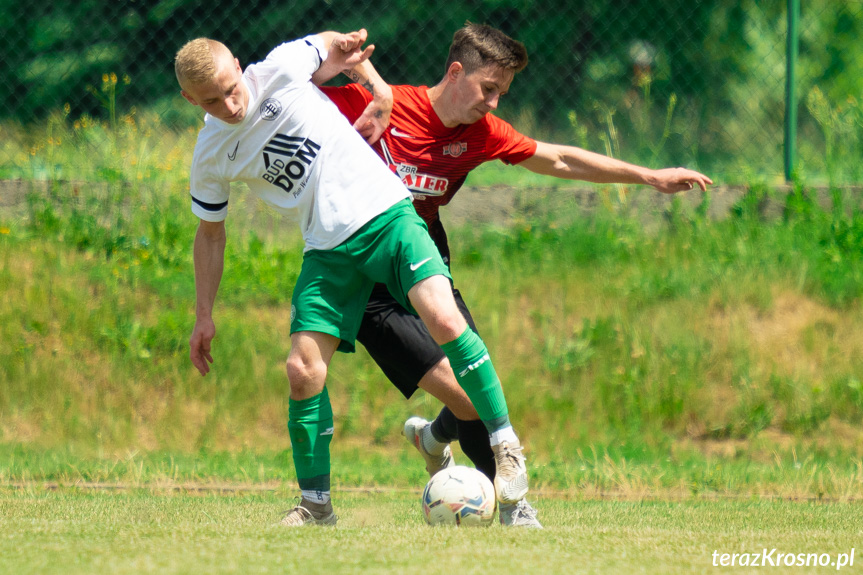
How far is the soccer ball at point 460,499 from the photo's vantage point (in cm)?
381

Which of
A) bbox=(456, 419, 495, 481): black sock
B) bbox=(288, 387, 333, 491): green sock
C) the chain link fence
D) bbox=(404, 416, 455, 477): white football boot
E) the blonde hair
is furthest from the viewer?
the chain link fence

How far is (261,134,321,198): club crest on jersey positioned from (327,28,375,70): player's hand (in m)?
0.53

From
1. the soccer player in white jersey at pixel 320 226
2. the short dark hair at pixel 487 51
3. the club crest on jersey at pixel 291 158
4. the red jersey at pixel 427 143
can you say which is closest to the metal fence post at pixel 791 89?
the red jersey at pixel 427 143

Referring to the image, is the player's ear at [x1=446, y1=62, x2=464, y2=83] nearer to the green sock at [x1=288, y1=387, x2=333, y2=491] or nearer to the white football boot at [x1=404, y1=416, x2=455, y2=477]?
the green sock at [x1=288, y1=387, x2=333, y2=491]

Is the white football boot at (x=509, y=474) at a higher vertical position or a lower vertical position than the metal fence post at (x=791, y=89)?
lower

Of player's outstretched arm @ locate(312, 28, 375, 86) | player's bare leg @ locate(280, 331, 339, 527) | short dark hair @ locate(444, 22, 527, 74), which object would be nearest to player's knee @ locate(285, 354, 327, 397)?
player's bare leg @ locate(280, 331, 339, 527)

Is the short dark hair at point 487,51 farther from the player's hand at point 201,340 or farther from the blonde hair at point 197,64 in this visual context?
the player's hand at point 201,340

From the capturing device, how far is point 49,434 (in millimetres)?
6738

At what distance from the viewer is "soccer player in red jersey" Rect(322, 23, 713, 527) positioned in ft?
14.4

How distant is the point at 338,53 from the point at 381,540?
218cm

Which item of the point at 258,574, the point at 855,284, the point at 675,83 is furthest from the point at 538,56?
the point at 258,574

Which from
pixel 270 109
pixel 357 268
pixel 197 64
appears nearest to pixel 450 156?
pixel 357 268

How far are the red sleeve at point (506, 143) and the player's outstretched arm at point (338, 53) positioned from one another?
0.73m

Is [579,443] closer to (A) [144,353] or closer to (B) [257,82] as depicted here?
(A) [144,353]
